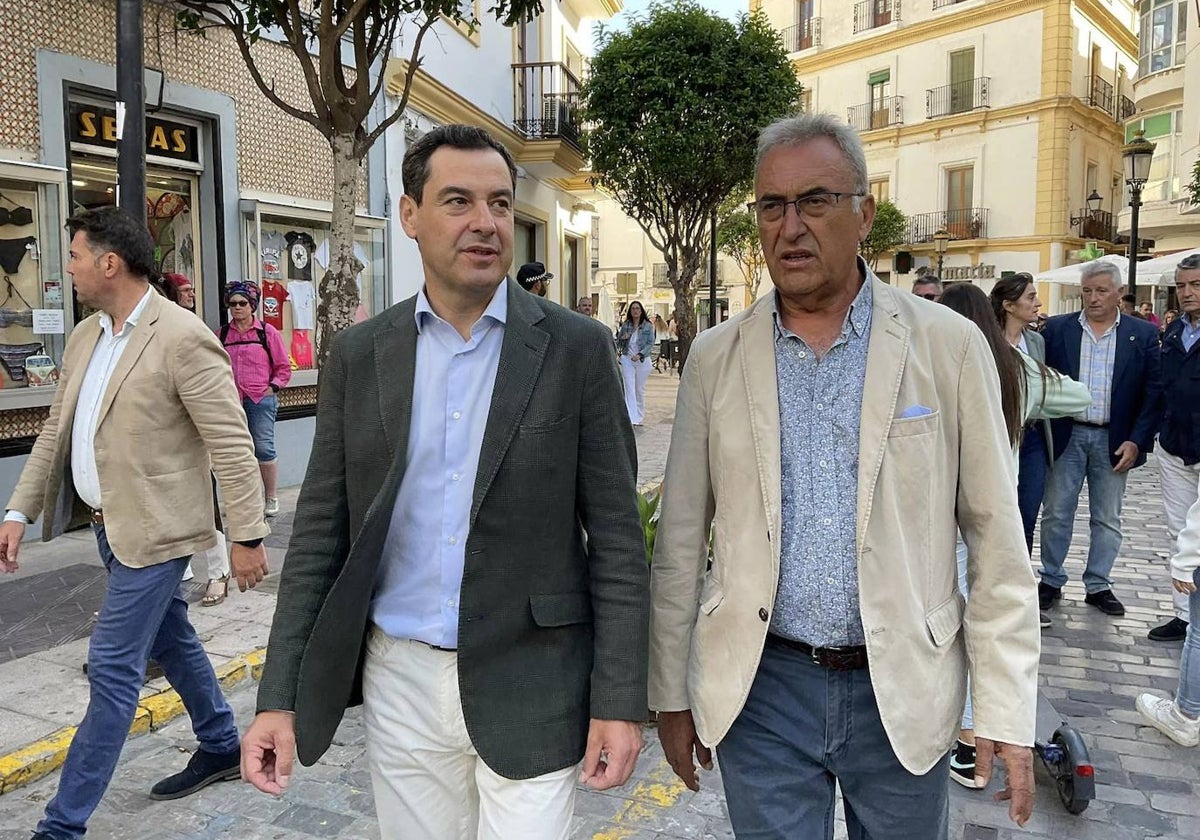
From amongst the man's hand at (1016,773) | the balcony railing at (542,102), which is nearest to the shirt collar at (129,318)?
the man's hand at (1016,773)

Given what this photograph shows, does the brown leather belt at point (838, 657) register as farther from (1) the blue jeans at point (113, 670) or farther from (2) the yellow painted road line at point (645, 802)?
(1) the blue jeans at point (113, 670)

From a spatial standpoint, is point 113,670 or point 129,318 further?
point 129,318

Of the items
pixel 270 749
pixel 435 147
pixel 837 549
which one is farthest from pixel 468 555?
pixel 435 147

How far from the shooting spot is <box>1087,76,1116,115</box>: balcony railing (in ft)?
119

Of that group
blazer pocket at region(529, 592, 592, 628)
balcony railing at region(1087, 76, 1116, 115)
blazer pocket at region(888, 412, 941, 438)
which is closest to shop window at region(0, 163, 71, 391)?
Result: blazer pocket at region(529, 592, 592, 628)

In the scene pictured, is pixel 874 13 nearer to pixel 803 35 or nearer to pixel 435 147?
pixel 803 35

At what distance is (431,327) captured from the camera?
7.05ft

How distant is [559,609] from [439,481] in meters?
0.38

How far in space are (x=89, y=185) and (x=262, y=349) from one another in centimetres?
226

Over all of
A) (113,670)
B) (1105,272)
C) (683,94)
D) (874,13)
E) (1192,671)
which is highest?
→ (874,13)

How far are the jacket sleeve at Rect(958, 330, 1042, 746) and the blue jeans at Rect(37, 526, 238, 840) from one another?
2.81 m

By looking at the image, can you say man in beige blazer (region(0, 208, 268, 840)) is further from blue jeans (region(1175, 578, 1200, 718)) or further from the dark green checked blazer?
blue jeans (region(1175, 578, 1200, 718))

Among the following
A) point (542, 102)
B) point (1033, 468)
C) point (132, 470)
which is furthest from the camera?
point (542, 102)

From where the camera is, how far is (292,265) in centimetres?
1078
